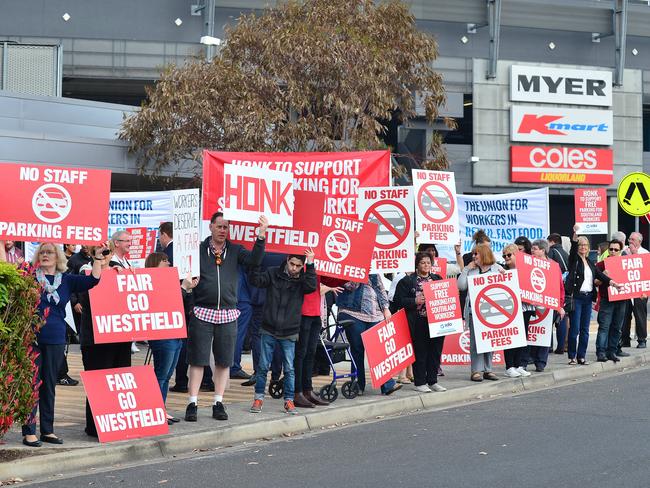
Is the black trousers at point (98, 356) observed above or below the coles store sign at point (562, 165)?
below

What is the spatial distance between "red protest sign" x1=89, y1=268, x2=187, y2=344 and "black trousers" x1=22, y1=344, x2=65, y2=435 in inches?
16.2

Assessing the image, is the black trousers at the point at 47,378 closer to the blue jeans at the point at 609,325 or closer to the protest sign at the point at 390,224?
the protest sign at the point at 390,224

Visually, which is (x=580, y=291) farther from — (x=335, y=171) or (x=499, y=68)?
(x=499, y=68)

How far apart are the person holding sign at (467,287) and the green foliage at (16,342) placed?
22.5 feet

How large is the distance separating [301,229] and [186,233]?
61.2 inches

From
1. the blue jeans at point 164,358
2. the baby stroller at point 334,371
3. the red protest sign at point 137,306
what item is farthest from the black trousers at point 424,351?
the red protest sign at point 137,306

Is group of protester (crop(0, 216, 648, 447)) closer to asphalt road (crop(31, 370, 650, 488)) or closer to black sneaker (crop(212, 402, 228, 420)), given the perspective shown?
black sneaker (crop(212, 402, 228, 420))

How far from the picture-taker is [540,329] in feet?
49.4

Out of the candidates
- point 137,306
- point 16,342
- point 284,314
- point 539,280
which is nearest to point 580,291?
point 539,280

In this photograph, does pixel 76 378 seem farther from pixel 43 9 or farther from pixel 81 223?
pixel 43 9

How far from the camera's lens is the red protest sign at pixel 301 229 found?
Answer: 11922 millimetres

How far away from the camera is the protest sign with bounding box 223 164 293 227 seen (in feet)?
36.2

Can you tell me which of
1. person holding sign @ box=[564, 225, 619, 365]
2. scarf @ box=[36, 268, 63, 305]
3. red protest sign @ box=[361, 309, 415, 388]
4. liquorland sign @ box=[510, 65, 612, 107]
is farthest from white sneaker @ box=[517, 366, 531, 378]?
liquorland sign @ box=[510, 65, 612, 107]

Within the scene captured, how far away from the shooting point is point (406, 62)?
25.2m
